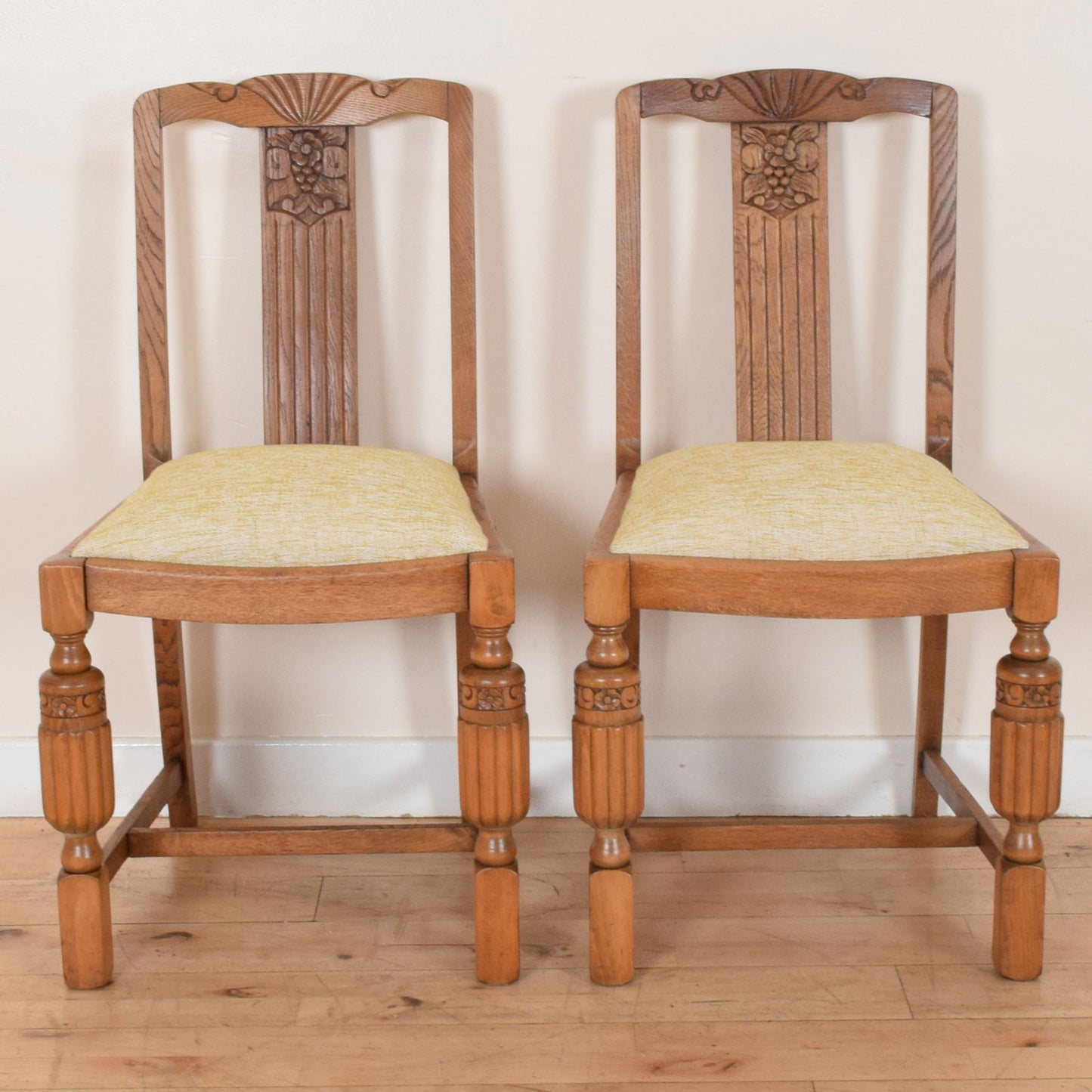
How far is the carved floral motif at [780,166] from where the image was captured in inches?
65.6

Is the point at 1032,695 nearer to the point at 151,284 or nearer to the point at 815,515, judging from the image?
the point at 815,515

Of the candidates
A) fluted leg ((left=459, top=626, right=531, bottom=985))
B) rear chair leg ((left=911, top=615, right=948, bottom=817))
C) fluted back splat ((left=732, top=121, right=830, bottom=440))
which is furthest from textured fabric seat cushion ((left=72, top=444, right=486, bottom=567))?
rear chair leg ((left=911, top=615, right=948, bottom=817))

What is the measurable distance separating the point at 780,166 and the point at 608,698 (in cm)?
75

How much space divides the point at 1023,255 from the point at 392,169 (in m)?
0.87

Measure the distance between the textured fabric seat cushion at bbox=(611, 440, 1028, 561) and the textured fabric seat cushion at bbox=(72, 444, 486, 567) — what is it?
21 centimetres

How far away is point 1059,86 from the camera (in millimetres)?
1714

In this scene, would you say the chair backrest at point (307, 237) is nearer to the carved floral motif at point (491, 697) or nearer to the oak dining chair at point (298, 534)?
the oak dining chair at point (298, 534)

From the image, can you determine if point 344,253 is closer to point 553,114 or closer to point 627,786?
point 553,114

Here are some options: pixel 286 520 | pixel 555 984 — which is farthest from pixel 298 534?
pixel 555 984

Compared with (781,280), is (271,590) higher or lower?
lower

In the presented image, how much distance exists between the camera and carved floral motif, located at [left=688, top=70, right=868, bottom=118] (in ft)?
5.39

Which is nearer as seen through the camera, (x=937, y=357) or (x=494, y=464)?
(x=937, y=357)

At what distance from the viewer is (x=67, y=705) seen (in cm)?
139

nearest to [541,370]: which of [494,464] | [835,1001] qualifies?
[494,464]
